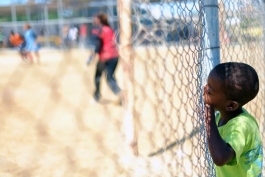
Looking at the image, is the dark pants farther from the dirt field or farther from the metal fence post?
the metal fence post

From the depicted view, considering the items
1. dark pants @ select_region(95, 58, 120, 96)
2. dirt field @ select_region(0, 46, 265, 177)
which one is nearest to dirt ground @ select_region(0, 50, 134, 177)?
dirt field @ select_region(0, 46, 265, 177)

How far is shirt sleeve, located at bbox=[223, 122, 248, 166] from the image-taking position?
152 centimetres

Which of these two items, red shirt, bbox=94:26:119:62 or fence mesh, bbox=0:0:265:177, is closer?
fence mesh, bbox=0:0:265:177

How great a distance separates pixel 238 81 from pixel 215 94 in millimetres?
105

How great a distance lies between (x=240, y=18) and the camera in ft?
9.36

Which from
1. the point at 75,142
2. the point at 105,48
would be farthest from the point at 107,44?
the point at 75,142

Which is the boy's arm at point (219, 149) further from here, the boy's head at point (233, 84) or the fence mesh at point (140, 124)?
the fence mesh at point (140, 124)

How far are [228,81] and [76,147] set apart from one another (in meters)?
2.88

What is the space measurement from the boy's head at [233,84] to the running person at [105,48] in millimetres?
5274

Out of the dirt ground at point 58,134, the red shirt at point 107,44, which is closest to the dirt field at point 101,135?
the dirt ground at point 58,134

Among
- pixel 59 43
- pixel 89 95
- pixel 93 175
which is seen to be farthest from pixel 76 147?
pixel 59 43

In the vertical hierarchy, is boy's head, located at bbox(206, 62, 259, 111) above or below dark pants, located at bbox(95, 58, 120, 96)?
above

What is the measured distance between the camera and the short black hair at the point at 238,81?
5.17 feet

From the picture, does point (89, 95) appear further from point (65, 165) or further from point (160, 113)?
point (65, 165)
